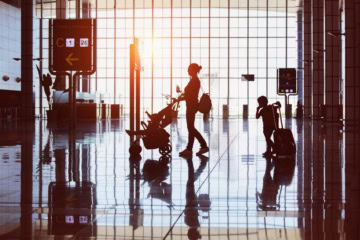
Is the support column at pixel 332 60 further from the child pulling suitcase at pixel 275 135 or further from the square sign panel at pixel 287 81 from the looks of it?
the child pulling suitcase at pixel 275 135

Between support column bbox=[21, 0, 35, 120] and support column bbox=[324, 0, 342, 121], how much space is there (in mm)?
20983

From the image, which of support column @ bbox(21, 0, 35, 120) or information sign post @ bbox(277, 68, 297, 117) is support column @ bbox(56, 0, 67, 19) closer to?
support column @ bbox(21, 0, 35, 120)

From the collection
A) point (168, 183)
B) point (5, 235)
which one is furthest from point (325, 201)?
point (5, 235)

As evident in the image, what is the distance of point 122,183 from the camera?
7.94m

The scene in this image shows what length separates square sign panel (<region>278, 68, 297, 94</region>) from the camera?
115 feet

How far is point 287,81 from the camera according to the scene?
3559cm

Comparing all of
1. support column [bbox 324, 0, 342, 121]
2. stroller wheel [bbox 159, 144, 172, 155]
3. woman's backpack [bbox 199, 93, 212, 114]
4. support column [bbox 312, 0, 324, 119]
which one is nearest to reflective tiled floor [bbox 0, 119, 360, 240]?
stroller wheel [bbox 159, 144, 172, 155]

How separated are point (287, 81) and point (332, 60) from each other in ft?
13.7

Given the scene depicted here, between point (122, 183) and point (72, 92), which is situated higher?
point (72, 92)

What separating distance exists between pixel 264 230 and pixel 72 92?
14.0 m

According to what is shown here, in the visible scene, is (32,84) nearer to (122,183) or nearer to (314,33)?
(314,33)


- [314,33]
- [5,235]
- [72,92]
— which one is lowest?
[5,235]

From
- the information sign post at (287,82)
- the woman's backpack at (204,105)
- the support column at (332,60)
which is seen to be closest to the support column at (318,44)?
the support column at (332,60)
